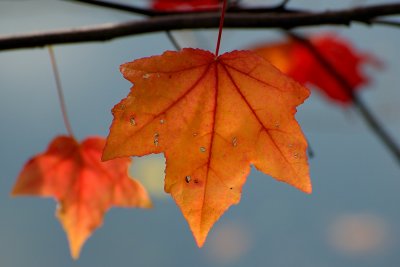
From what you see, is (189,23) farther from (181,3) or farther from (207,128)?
(181,3)

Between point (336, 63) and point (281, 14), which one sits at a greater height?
point (281, 14)

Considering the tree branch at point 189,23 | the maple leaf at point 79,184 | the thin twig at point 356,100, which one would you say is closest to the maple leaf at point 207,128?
the tree branch at point 189,23

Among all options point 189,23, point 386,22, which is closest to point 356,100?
point 386,22

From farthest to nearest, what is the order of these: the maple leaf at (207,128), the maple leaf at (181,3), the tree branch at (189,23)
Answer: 1. the maple leaf at (181,3)
2. the tree branch at (189,23)
3. the maple leaf at (207,128)

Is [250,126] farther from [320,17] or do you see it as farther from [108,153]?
[320,17]

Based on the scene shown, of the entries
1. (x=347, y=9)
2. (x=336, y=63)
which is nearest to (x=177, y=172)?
(x=347, y=9)

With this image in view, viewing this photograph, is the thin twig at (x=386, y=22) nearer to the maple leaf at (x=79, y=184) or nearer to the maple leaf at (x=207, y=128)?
the maple leaf at (x=207, y=128)
